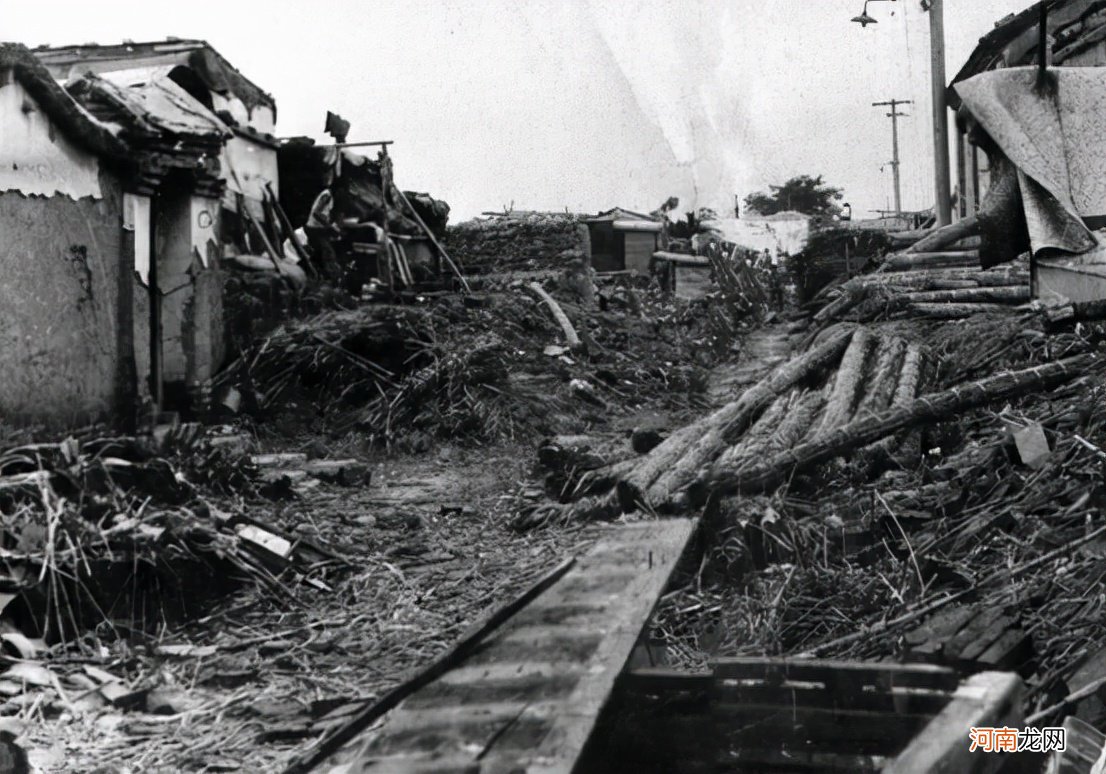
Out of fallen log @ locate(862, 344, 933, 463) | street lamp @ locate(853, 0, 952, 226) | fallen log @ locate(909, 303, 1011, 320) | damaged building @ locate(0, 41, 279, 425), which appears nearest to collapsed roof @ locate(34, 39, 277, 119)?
damaged building @ locate(0, 41, 279, 425)

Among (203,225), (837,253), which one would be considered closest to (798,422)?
(203,225)

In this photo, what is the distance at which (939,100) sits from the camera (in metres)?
16.0

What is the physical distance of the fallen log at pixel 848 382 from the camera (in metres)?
6.40

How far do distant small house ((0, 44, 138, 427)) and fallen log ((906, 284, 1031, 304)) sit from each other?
280 inches

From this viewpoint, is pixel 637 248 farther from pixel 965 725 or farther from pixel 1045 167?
pixel 965 725

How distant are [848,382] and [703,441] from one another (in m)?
1.22

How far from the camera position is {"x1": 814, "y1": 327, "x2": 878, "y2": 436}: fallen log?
21.0 feet

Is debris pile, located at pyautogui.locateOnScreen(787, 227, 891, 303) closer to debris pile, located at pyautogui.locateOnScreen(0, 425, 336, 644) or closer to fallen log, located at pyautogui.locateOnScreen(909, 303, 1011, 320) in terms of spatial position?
fallen log, located at pyautogui.locateOnScreen(909, 303, 1011, 320)

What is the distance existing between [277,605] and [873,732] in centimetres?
353

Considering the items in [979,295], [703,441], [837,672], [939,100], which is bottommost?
[837,672]

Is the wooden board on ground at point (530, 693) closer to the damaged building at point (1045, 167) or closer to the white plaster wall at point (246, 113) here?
the damaged building at point (1045, 167)

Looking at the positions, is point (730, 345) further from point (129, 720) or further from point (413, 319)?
point (129, 720)

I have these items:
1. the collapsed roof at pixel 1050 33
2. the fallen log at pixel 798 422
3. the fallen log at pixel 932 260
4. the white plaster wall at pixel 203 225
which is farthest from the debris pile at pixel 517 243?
the fallen log at pixel 798 422

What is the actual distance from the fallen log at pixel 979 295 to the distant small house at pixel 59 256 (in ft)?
23.3
